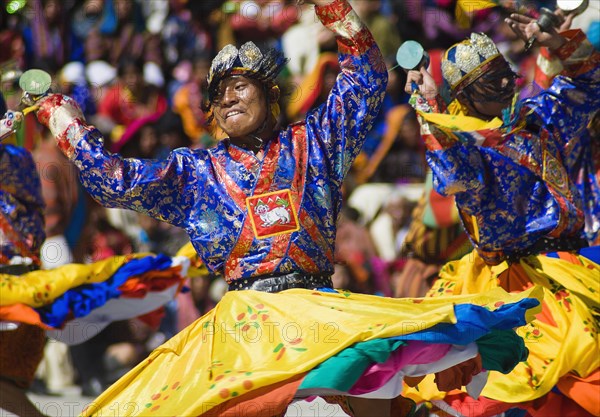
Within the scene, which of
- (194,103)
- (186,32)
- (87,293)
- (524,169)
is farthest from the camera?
(186,32)

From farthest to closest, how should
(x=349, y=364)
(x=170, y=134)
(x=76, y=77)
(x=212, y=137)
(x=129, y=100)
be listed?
(x=76, y=77), (x=129, y=100), (x=170, y=134), (x=212, y=137), (x=349, y=364)

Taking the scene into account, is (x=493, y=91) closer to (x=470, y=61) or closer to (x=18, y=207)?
(x=470, y=61)

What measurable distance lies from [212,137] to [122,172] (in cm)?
331

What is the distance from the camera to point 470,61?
17.2ft

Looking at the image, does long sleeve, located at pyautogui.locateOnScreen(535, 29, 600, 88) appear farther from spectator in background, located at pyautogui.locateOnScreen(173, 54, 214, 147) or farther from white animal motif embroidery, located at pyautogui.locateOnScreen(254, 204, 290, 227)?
spectator in background, located at pyautogui.locateOnScreen(173, 54, 214, 147)

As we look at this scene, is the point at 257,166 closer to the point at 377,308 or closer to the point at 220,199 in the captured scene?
the point at 220,199

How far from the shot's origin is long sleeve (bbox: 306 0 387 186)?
14.9ft

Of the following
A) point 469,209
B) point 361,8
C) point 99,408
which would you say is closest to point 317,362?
point 99,408

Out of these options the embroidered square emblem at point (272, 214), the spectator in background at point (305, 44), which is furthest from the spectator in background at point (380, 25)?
the embroidered square emblem at point (272, 214)

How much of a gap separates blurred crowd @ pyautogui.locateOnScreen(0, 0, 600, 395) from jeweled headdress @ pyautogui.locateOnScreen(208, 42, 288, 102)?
2701 mm

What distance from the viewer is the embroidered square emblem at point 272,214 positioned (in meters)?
4.42

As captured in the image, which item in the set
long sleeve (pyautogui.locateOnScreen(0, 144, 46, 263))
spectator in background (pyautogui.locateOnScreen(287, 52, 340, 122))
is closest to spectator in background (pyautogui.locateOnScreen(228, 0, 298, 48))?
spectator in background (pyautogui.locateOnScreen(287, 52, 340, 122))

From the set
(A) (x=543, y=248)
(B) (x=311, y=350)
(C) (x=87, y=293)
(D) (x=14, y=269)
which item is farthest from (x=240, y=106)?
(D) (x=14, y=269)

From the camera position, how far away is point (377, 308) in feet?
13.6
